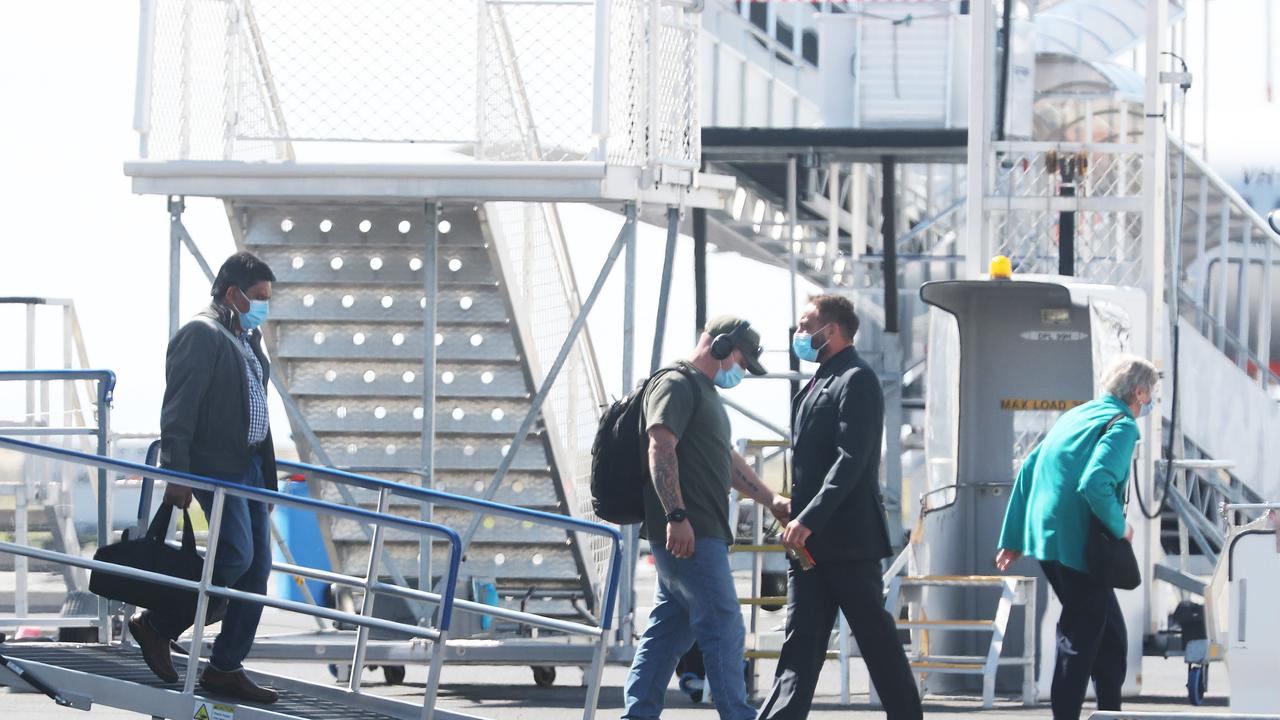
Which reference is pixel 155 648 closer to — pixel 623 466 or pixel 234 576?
pixel 234 576

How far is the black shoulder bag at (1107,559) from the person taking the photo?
28.6ft

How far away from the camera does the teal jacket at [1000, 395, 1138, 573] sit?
868 centimetres

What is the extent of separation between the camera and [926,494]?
12.5 m

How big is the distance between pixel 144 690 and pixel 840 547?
2717 mm

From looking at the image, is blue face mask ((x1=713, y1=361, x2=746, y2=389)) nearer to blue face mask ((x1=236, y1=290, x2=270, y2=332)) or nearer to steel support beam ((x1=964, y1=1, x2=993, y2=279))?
blue face mask ((x1=236, y1=290, x2=270, y2=332))

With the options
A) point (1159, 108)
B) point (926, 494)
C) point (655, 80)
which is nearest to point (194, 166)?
point (655, 80)

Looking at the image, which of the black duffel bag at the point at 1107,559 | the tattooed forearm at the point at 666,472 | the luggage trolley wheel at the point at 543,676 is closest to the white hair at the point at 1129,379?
the black duffel bag at the point at 1107,559

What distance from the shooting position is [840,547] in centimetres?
834

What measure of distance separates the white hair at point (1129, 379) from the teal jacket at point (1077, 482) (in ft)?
0.14

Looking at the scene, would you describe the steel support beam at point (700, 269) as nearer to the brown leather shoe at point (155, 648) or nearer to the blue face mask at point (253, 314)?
the blue face mask at point (253, 314)

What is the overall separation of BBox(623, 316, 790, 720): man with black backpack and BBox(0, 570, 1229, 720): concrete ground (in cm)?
255

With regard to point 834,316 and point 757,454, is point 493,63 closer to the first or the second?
point 757,454

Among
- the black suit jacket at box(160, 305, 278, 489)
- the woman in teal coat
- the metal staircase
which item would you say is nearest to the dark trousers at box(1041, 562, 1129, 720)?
the woman in teal coat

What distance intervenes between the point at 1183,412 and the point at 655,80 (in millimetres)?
6882
